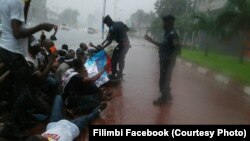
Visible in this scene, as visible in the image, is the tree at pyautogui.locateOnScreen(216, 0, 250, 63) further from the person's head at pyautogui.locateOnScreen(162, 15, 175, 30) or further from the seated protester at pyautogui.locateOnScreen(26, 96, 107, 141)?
the seated protester at pyautogui.locateOnScreen(26, 96, 107, 141)

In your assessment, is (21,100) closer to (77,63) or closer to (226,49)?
(77,63)

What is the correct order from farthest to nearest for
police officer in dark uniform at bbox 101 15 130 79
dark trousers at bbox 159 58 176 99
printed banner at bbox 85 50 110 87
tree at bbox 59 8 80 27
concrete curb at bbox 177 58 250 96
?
tree at bbox 59 8 80 27, concrete curb at bbox 177 58 250 96, police officer in dark uniform at bbox 101 15 130 79, printed banner at bbox 85 50 110 87, dark trousers at bbox 159 58 176 99

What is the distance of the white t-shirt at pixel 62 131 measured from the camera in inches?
172

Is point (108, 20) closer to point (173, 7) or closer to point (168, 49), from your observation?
point (168, 49)

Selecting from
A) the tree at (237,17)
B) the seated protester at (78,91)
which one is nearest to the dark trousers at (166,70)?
the seated protester at (78,91)

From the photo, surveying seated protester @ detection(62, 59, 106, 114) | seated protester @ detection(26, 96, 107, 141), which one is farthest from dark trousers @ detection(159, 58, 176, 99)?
seated protester @ detection(26, 96, 107, 141)

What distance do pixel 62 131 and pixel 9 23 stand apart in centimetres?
133

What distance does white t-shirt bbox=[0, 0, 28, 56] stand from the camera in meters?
4.08

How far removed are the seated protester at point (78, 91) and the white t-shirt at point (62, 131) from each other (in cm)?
133

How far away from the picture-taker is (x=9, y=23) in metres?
4.22

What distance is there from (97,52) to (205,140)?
172 inches

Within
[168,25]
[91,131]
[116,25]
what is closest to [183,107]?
[168,25]

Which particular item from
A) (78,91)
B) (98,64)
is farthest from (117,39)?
(78,91)

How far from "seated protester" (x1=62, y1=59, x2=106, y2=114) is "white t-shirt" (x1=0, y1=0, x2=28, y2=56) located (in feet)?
6.10
